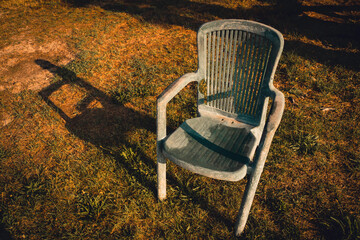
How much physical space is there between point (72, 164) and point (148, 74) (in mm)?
2071

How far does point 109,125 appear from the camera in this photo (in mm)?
3271

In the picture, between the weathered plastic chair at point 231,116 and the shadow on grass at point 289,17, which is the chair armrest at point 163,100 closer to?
the weathered plastic chair at point 231,116

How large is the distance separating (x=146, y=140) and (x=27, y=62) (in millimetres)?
3437

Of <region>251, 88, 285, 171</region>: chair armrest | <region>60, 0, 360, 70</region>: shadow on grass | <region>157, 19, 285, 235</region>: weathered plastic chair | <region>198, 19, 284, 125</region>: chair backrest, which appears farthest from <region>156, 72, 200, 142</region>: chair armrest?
<region>60, 0, 360, 70</region>: shadow on grass

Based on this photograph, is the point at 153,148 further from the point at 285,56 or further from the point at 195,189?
the point at 285,56

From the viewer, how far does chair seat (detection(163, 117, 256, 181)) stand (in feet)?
5.45

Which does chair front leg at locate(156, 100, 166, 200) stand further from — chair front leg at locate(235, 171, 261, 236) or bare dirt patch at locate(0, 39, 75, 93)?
bare dirt patch at locate(0, 39, 75, 93)

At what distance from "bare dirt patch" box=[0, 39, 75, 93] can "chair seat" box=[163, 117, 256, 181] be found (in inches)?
128

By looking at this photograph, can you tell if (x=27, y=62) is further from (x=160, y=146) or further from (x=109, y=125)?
(x=160, y=146)

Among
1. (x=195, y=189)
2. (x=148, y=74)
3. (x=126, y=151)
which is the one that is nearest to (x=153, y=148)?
(x=126, y=151)

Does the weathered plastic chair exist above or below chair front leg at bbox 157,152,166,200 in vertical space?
above

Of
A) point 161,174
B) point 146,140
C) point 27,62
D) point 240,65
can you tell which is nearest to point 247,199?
point 161,174

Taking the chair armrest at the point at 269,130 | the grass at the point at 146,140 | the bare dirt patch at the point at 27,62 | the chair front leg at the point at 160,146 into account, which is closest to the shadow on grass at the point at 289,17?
the grass at the point at 146,140

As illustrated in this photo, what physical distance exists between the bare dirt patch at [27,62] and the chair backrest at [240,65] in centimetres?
324
